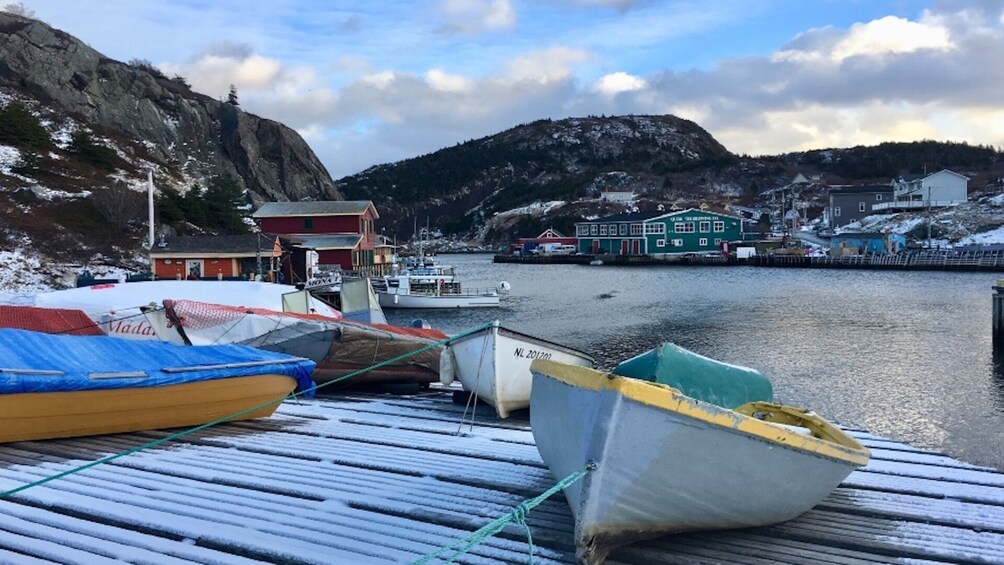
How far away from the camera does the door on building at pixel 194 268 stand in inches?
1646

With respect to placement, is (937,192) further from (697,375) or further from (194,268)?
(697,375)

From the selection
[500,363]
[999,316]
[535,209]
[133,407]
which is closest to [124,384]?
[133,407]

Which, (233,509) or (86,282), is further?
(86,282)

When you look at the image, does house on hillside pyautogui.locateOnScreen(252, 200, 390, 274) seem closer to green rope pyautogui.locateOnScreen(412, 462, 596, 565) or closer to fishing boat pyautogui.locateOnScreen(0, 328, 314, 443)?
fishing boat pyautogui.locateOnScreen(0, 328, 314, 443)

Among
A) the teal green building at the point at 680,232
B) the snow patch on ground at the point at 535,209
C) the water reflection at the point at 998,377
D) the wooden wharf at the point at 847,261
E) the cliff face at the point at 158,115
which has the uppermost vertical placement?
the cliff face at the point at 158,115

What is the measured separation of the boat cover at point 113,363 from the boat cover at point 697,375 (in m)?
4.39

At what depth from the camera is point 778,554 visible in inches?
207

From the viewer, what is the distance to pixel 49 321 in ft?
53.3

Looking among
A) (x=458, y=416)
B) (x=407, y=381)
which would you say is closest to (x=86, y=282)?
(x=407, y=381)

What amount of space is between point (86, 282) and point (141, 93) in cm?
8008

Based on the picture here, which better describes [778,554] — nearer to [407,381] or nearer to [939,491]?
[939,491]

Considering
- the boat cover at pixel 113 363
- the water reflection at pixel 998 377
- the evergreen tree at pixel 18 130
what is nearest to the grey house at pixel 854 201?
the water reflection at pixel 998 377

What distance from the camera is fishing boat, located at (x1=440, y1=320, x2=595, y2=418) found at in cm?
955

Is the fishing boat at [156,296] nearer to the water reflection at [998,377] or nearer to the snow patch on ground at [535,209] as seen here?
the water reflection at [998,377]
